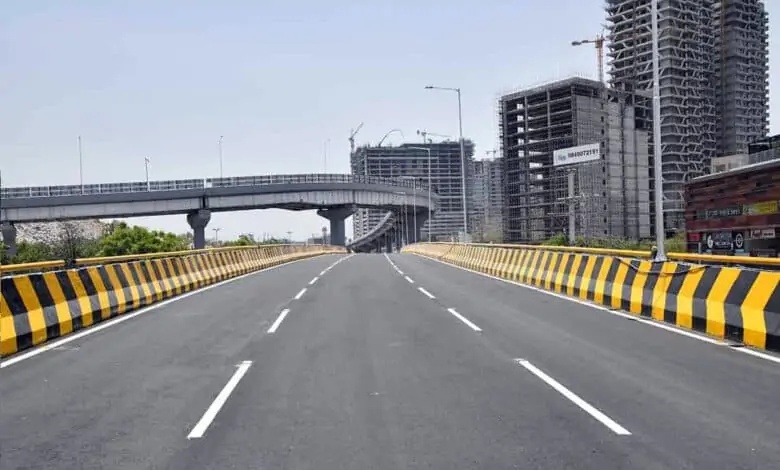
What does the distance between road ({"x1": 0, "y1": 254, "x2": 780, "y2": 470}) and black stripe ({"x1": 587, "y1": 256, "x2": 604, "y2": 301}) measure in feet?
11.4

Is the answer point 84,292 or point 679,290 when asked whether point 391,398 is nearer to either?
point 679,290

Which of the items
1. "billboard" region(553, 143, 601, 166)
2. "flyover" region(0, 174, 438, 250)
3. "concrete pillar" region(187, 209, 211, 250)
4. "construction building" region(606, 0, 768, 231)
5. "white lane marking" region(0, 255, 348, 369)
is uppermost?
"construction building" region(606, 0, 768, 231)

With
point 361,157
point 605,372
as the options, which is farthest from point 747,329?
point 361,157

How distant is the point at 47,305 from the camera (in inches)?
458

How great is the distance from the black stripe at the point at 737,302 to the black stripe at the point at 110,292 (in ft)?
38.7

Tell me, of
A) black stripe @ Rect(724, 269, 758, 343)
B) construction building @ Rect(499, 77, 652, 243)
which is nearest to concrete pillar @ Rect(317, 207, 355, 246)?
construction building @ Rect(499, 77, 652, 243)

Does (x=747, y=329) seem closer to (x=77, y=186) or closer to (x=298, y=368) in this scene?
(x=298, y=368)

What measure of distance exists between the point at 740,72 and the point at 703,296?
133253 millimetres

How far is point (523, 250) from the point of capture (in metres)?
23.8

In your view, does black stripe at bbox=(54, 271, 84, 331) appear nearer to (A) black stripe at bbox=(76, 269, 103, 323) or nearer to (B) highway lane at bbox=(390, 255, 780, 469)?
(A) black stripe at bbox=(76, 269, 103, 323)

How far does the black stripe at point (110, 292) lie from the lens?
14.4 m

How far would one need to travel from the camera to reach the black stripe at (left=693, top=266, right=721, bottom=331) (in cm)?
1123

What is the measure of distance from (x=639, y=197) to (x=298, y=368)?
10204 centimetres

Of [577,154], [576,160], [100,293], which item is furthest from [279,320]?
[576,160]
